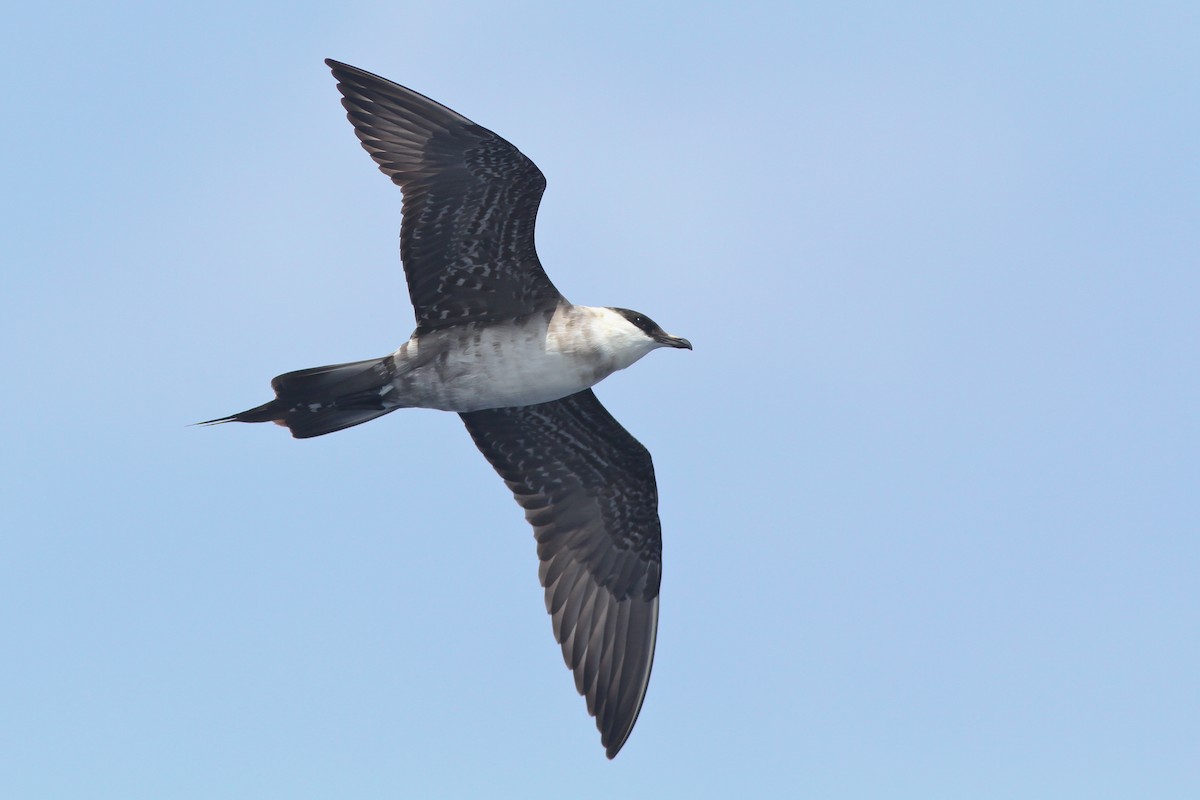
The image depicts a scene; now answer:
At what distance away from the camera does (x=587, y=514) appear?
14742mm

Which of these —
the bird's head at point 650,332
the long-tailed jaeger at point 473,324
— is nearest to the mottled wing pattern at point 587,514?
the long-tailed jaeger at point 473,324

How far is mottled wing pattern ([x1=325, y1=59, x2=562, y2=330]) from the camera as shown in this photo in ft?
42.3

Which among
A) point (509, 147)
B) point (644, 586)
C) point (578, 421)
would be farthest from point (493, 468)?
point (509, 147)

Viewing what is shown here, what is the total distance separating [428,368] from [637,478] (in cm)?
261

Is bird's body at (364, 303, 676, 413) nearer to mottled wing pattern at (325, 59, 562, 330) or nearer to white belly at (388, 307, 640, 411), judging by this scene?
white belly at (388, 307, 640, 411)

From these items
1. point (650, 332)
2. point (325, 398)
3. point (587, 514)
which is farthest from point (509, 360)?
point (587, 514)

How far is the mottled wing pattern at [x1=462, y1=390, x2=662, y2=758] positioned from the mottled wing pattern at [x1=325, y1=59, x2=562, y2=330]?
1401mm

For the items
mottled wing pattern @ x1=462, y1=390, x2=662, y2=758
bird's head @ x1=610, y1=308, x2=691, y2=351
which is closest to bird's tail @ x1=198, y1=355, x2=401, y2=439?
mottled wing pattern @ x1=462, y1=390, x2=662, y2=758

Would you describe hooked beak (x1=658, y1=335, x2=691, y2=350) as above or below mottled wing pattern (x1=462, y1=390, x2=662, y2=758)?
above

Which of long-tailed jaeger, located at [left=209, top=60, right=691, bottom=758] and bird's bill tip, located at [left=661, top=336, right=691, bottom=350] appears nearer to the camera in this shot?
long-tailed jaeger, located at [left=209, top=60, right=691, bottom=758]

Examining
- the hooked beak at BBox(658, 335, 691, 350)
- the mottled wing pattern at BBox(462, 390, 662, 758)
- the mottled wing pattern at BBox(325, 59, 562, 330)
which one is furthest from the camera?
the mottled wing pattern at BBox(462, 390, 662, 758)

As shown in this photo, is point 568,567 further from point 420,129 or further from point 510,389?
point 420,129

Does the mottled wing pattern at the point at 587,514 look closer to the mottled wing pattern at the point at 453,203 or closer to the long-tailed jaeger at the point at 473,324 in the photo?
the long-tailed jaeger at the point at 473,324

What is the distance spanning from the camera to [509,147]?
12.8 meters
